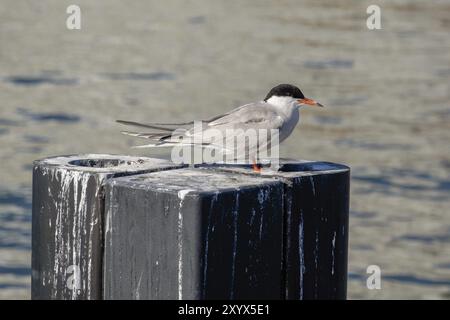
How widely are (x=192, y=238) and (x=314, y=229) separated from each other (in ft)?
2.27

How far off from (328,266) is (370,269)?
5481 mm

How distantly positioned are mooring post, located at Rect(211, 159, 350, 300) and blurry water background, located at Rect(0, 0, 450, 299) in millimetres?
5155

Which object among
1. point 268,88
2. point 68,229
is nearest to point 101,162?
point 68,229

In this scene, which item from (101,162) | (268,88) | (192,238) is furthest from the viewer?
(268,88)

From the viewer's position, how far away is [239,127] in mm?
5844

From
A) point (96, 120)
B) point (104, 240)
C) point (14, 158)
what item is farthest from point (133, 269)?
point (96, 120)

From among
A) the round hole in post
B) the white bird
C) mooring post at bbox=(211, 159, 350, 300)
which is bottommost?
mooring post at bbox=(211, 159, 350, 300)

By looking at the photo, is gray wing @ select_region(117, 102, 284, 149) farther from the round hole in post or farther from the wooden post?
the wooden post

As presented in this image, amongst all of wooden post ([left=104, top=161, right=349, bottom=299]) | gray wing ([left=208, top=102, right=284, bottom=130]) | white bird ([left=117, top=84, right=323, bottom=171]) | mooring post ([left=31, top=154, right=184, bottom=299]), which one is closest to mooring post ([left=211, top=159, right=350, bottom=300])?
wooden post ([left=104, top=161, right=349, bottom=299])

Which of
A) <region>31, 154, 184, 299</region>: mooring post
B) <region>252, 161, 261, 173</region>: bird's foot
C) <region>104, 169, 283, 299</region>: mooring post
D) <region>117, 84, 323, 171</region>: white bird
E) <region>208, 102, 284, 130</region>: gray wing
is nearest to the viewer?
<region>104, 169, 283, 299</region>: mooring post

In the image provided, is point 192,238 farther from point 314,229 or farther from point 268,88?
point 268,88

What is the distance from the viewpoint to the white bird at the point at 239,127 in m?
5.72

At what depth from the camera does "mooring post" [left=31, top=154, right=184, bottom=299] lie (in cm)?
444
